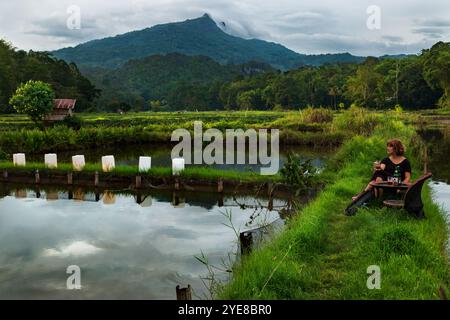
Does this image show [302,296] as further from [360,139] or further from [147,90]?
[147,90]

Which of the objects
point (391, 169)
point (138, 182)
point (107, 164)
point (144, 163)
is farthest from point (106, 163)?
point (391, 169)

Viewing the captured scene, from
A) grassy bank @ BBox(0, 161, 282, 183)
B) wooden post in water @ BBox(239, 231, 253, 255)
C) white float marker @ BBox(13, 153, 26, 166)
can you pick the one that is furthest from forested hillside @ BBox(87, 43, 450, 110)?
wooden post in water @ BBox(239, 231, 253, 255)

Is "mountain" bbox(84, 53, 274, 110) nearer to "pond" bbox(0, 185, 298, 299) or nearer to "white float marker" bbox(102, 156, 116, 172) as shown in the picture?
"white float marker" bbox(102, 156, 116, 172)

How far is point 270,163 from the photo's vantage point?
17141mm

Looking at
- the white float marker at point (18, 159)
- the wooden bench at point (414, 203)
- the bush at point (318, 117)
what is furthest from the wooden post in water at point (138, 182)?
the bush at point (318, 117)

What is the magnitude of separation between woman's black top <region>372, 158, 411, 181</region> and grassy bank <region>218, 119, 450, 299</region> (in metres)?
0.46

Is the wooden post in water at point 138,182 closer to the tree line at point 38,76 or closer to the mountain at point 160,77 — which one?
the tree line at point 38,76

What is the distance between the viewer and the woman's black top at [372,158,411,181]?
6.63 m

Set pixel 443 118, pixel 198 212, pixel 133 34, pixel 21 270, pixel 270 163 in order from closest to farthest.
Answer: pixel 21 270, pixel 198 212, pixel 270 163, pixel 443 118, pixel 133 34

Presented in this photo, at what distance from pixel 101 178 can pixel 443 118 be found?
33.4 metres
